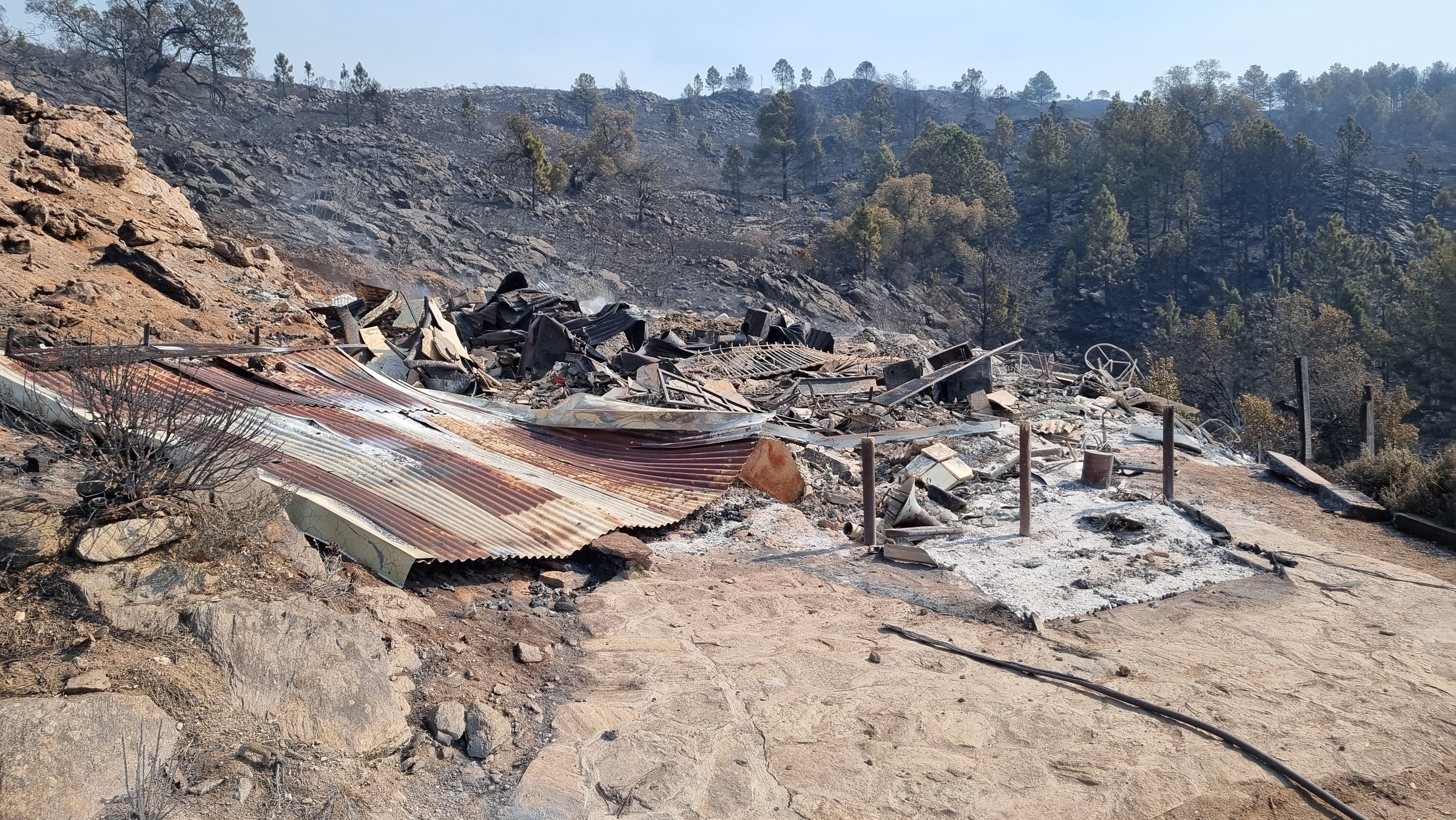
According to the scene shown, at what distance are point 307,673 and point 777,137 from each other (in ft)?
188

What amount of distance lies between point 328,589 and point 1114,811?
3725 mm

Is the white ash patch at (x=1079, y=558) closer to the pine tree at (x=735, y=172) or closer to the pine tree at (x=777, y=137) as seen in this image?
the pine tree at (x=735, y=172)

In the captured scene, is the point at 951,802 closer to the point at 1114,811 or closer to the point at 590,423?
the point at 1114,811

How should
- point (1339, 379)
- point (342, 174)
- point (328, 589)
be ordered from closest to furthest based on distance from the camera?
point (328, 589)
point (1339, 379)
point (342, 174)

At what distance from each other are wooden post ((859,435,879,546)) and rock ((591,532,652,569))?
1.81 m

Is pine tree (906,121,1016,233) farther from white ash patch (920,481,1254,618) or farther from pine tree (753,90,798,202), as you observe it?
white ash patch (920,481,1254,618)

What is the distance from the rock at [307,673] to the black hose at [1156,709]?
299cm

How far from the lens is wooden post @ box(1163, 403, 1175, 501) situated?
8.38 meters

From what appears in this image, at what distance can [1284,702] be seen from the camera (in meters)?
4.89

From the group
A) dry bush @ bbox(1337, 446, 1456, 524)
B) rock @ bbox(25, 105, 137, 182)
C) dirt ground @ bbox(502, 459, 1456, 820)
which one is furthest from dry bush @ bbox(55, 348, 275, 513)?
rock @ bbox(25, 105, 137, 182)

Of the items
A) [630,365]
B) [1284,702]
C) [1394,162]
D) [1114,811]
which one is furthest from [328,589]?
[1394,162]

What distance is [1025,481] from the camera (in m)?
7.44

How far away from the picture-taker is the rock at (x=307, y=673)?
3502 millimetres

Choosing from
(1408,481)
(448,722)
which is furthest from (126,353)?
(1408,481)
